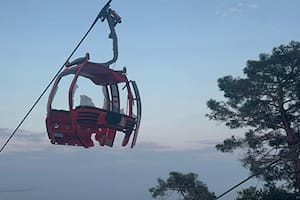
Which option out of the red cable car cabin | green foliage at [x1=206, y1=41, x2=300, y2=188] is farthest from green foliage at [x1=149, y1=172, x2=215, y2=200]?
the red cable car cabin

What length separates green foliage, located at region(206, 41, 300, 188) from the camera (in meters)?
19.8

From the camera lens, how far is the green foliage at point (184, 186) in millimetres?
23644

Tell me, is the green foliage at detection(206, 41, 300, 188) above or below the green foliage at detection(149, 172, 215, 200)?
above

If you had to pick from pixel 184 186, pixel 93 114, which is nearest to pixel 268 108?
pixel 184 186

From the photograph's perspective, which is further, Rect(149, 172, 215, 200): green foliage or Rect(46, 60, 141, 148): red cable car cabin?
Rect(149, 172, 215, 200): green foliage

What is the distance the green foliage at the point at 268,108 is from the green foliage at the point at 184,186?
3322 mm

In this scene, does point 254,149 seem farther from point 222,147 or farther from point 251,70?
point 251,70

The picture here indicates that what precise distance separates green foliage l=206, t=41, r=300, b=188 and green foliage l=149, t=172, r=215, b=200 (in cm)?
332

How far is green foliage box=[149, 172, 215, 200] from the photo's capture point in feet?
77.6

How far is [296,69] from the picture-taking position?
67.9ft

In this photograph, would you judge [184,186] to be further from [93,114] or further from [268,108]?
[93,114]

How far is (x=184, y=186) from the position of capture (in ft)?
78.8

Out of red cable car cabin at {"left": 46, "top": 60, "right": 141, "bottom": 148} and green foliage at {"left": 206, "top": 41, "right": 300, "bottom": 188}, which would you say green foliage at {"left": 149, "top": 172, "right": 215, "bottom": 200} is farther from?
red cable car cabin at {"left": 46, "top": 60, "right": 141, "bottom": 148}

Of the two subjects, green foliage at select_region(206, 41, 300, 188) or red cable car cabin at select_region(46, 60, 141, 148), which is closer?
red cable car cabin at select_region(46, 60, 141, 148)
